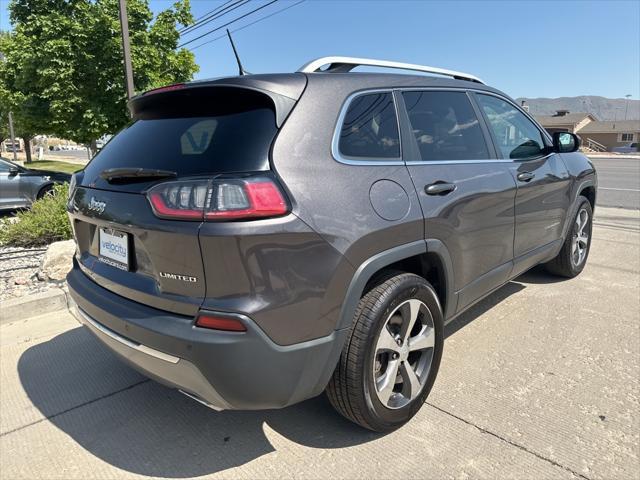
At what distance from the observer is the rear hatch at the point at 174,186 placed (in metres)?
1.86

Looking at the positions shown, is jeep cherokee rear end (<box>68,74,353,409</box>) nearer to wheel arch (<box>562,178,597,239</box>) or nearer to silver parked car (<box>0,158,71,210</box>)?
wheel arch (<box>562,178,597,239</box>)

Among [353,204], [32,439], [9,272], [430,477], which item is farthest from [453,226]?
[9,272]

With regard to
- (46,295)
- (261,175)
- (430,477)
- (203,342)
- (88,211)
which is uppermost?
(261,175)

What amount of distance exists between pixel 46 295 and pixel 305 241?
11.3 ft

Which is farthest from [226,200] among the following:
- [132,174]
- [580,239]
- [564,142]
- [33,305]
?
[580,239]

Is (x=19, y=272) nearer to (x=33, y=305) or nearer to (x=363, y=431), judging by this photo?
(x=33, y=305)

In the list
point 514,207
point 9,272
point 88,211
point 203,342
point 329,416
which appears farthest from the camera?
point 9,272

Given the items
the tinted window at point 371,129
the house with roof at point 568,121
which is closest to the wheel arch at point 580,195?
the tinted window at point 371,129

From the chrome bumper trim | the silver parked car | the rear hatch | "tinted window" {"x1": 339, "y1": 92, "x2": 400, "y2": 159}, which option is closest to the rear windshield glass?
the rear hatch

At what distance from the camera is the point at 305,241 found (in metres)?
1.91

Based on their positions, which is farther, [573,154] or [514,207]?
[573,154]

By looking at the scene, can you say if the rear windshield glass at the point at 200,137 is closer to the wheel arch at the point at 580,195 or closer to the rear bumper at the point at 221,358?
the rear bumper at the point at 221,358

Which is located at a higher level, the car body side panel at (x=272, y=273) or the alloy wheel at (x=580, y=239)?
the car body side panel at (x=272, y=273)

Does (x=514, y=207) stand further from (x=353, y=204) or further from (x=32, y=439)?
(x=32, y=439)
